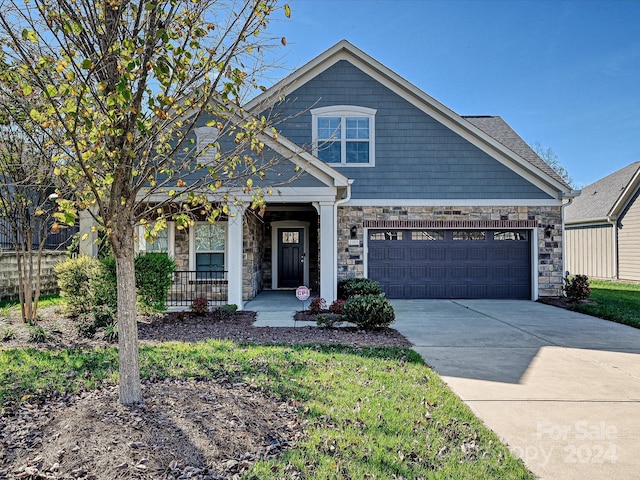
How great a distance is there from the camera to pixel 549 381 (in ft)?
16.7

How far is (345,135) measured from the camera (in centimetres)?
1252

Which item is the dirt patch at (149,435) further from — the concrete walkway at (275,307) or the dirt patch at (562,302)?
the dirt patch at (562,302)

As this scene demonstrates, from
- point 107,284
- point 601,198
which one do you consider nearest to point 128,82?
point 107,284

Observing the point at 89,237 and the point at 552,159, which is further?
the point at 552,159

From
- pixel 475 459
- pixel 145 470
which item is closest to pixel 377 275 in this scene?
pixel 475 459

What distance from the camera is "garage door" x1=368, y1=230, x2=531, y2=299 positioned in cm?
1258

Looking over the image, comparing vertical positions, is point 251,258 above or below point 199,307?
above

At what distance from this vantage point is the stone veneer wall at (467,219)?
1246 centimetres

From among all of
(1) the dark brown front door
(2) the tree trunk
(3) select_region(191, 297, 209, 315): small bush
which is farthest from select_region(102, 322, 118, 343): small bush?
(1) the dark brown front door

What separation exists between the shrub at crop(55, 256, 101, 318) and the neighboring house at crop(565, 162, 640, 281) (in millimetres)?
20580

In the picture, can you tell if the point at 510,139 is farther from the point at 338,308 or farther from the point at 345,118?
the point at 338,308

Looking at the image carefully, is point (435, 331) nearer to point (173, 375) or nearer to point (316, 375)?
point (316, 375)

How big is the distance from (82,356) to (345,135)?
912 cm

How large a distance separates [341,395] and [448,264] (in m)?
8.96
